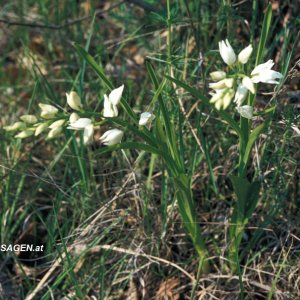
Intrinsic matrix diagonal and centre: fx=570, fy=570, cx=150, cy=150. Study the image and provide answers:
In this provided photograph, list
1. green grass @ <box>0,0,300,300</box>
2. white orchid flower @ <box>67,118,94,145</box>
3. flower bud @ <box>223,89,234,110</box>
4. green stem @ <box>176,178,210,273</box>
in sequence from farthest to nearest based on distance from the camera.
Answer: green grass @ <box>0,0,300,300</box>, green stem @ <box>176,178,210,273</box>, white orchid flower @ <box>67,118,94,145</box>, flower bud @ <box>223,89,234,110</box>

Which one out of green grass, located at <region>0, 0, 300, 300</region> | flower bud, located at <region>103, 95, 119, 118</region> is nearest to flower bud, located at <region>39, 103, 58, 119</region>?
flower bud, located at <region>103, 95, 119, 118</region>

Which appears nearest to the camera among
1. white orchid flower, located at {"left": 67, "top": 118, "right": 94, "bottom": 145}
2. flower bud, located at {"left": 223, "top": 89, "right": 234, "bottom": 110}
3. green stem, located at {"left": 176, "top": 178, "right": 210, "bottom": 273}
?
flower bud, located at {"left": 223, "top": 89, "right": 234, "bottom": 110}

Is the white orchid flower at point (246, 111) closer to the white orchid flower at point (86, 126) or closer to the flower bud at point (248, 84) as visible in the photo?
the flower bud at point (248, 84)

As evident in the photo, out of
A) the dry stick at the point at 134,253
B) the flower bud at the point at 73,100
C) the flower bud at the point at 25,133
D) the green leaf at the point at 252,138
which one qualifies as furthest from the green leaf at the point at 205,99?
the dry stick at the point at 134,253

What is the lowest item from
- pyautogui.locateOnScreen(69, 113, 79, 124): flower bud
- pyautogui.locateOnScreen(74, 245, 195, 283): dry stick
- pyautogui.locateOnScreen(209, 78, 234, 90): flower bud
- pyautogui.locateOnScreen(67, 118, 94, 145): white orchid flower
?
pyautogui.locateOnScreen(74, 245, 195, 283): dry stick

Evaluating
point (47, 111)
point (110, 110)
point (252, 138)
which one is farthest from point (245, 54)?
point (47, 111)

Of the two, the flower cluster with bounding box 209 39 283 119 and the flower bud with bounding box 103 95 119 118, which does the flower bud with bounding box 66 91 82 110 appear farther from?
the flower cluster with bounding box 209 39 283 119

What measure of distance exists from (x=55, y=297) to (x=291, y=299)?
78 centimetres

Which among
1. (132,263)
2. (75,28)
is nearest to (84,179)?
(132,263)

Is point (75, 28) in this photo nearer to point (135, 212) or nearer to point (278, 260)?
point (135, 212)

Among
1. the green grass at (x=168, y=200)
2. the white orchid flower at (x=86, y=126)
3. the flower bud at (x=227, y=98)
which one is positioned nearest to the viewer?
the flower bud at (x=227, y=98)

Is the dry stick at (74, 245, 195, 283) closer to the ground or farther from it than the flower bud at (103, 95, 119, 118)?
closer to the ground

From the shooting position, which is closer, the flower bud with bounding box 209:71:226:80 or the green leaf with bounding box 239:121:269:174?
the flower bud with bounding box 209:71:226:80

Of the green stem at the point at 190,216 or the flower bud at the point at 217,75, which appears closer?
the flower bud at the point at 217,75
